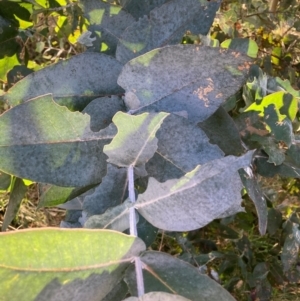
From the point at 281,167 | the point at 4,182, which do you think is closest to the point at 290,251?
the point at 281,167

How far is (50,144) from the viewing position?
512mm

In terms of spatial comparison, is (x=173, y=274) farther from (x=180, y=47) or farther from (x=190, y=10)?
(x=190, y=10)

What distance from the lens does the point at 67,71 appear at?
582mm

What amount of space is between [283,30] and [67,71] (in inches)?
44.5

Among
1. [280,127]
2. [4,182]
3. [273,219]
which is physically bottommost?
[273,219]

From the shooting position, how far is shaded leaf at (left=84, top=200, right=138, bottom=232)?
472mm

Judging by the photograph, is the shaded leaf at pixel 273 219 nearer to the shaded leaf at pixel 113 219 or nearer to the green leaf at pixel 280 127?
the green leaf at pixel 280 127

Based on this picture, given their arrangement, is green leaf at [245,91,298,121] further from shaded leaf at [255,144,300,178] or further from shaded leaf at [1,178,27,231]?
shaded leaf at [1,178,27,231]

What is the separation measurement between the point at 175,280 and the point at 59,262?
5.1 inches

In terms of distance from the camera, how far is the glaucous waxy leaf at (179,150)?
532mm

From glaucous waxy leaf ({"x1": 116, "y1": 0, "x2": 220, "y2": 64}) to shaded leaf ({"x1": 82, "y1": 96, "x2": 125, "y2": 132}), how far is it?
7 cm

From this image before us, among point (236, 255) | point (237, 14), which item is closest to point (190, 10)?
point (237, 14)

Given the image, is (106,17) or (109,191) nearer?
(109,191)

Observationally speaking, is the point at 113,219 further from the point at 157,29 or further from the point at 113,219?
the point at 157,29
